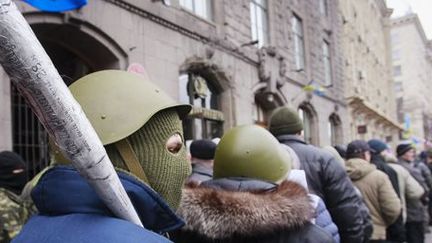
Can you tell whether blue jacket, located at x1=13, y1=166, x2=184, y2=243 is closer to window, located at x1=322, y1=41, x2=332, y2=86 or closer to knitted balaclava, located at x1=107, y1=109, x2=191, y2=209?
knitted balaclava, located at x1=107, y1=109, x2=191, y2=209

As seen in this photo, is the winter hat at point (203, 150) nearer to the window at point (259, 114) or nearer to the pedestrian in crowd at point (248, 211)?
the pedestrian in crowd at point (248, 211)

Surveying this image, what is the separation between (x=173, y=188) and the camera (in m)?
1.34

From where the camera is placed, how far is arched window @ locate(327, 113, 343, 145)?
18594 mm

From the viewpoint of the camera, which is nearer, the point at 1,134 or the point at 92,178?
the point at 92,178

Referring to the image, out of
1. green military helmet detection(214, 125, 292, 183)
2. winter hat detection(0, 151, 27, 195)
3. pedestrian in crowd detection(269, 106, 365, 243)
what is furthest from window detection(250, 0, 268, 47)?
green military helmet detection(214, 125, 292, 183)

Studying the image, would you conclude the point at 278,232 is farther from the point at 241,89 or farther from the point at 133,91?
the point at 241,89

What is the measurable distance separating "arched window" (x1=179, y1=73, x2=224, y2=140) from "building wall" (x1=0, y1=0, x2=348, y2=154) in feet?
0.78

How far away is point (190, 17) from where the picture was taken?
9.63 meters

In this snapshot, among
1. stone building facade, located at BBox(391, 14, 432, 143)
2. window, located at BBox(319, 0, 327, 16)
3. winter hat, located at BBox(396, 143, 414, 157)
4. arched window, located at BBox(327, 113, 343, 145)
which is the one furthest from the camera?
stone building facade, located at BBox(391, 14, 432, 143)

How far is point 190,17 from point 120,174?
884 cm

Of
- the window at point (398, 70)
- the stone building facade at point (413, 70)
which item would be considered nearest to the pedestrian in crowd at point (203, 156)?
the stone building facade at point (413, 70)

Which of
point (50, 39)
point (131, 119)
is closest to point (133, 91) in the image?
point (131, 119)

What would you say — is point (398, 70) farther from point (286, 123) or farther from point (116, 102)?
point (116, 102)

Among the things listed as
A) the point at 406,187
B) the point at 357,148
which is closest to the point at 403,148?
the point at 406,187
